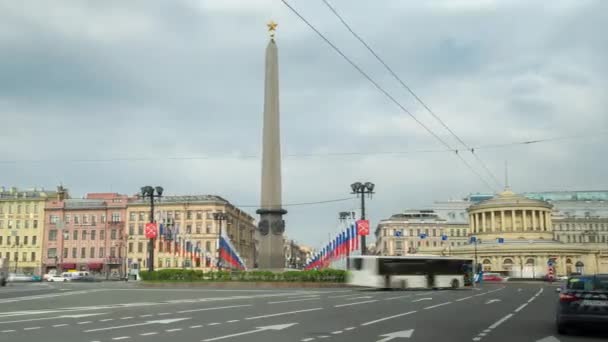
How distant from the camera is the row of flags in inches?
2010

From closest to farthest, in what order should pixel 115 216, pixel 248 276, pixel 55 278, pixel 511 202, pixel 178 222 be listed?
pixel 248 276, pixel 55 278, pixel 178 222, pixel 115 216, pixel 511 202

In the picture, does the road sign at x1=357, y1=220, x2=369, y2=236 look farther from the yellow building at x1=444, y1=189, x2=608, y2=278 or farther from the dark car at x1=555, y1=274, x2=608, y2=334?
the yellow building at x1=444, y1=189, x2=608, y2=278

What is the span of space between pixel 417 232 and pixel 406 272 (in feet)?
330

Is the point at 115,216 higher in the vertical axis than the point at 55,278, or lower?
higher

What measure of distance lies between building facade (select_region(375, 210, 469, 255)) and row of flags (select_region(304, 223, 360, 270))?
82520 millimetres

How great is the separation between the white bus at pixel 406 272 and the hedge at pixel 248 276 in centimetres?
197

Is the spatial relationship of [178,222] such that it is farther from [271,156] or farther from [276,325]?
[276,325]

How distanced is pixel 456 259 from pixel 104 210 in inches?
2988

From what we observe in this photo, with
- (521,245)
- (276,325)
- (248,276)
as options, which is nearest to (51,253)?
(248,276)

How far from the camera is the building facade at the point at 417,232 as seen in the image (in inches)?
5576

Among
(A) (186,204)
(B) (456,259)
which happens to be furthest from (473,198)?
(B) (456,259)

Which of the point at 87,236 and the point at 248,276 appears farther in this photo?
the point at 87,236

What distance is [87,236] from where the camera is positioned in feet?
347

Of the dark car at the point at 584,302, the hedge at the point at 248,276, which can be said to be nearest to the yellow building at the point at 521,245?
the hedge at the point at 248,276
